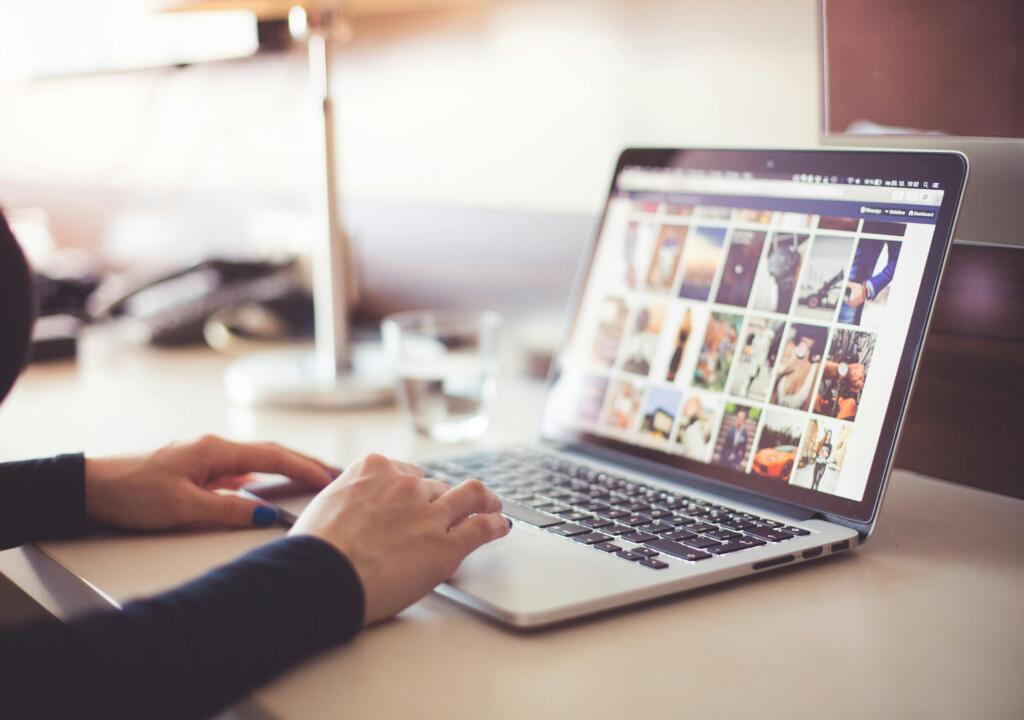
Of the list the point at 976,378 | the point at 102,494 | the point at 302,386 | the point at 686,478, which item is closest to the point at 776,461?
the point at 686,478

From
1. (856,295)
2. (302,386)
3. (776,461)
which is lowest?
(302,386)

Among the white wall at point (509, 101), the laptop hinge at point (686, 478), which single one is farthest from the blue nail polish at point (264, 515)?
the white wall at point (509, 101)

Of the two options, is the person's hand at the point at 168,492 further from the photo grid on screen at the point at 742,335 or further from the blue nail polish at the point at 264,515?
the photo grid on screen at the point at 742,335

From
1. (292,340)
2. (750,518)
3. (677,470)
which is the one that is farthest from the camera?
(292,340)

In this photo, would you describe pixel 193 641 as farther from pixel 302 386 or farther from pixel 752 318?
pixel 302 386

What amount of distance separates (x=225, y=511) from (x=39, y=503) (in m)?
0.14

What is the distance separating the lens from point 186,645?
52 cm

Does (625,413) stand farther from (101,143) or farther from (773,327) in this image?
(101,143)

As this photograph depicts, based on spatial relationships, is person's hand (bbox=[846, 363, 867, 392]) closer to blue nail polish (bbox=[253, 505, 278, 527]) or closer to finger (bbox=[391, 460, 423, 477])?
finger (bbox=[391, 460, 423, 477])

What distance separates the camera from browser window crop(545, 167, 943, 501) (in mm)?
741

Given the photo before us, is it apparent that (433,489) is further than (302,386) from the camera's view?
No

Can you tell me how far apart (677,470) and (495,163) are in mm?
738

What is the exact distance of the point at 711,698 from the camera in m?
0.51

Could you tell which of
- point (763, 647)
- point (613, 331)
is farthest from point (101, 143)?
point (763, 647)
